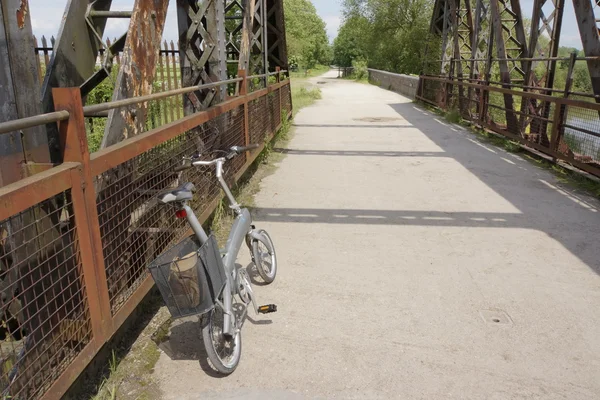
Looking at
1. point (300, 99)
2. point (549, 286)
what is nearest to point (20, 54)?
point (549, 286)

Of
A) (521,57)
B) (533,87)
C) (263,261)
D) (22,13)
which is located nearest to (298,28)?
(521,57)

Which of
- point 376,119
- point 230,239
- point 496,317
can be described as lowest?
point 496,317

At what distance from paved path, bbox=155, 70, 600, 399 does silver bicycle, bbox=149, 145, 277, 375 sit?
0.20 m

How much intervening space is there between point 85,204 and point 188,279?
63 centimetres

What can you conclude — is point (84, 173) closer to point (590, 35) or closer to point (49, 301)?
point (49, 301)

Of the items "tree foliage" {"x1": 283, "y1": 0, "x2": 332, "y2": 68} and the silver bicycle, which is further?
"tree foliage" {"x1": 283, "y1": 0, "x2": 332, "y2": 68}

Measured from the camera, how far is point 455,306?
3715 millimetres

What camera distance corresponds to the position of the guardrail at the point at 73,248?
2086 mm

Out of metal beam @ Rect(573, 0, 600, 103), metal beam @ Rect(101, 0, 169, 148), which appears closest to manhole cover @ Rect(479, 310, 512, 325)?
metal beam @ Rect(101, 0, 169, 148)

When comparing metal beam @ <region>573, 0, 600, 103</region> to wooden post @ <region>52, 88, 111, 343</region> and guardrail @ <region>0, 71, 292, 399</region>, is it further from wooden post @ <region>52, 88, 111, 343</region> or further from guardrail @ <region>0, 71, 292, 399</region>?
wooden post @ <region>52, 88, 111, 343</region>

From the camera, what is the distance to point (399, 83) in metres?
26.1

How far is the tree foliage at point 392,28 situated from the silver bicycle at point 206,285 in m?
Answer: 33.8

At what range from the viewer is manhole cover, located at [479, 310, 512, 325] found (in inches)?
138

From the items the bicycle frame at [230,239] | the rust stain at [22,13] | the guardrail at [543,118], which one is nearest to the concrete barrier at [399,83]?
the guardrail at [543,118]
